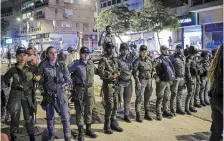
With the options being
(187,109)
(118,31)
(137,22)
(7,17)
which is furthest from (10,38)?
(187,109)

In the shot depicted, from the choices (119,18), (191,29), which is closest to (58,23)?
(119,18)

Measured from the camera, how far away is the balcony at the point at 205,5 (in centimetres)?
2250

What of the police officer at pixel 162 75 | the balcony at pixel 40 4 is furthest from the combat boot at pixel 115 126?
the balcony at pixel 40 4

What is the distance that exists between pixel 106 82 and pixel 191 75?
Answer: 3040 mm

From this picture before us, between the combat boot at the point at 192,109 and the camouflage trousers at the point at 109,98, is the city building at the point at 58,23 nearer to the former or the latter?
the combat boot at the point at 192,109

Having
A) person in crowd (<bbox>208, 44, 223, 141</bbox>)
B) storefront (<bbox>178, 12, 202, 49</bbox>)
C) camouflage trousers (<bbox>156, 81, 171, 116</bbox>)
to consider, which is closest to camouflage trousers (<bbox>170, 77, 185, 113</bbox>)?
camouflage trousers (<bbox>156, 81, 171, 116</bbox>)

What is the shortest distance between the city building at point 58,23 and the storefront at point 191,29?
102ft

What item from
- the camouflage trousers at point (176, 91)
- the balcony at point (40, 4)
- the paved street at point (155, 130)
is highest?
the balcony at point (40, 4)

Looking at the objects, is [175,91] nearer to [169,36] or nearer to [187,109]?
[187,109]

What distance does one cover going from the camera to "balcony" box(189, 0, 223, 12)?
2250 centimetres

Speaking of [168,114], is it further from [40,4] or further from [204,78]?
[40,4]

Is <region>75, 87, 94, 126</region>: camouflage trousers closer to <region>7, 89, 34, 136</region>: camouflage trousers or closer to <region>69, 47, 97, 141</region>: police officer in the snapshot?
<region>69, 47, 97, 141</region>: police officer

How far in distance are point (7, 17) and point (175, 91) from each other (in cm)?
7787

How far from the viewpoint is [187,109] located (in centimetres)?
Result: 834
